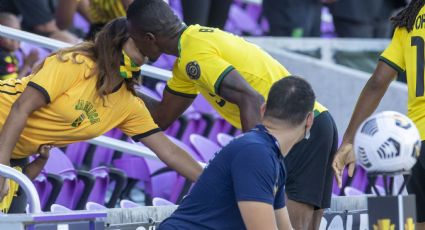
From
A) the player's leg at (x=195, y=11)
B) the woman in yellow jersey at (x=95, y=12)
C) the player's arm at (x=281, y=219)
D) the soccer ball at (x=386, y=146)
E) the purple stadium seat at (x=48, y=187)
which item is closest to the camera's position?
the soccer ball at (x=386, y=146)

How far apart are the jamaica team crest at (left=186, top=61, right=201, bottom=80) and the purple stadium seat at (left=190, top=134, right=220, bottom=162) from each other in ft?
6.99

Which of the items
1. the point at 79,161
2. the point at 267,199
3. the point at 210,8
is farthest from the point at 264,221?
the point at 210,8

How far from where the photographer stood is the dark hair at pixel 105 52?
17.5 ft

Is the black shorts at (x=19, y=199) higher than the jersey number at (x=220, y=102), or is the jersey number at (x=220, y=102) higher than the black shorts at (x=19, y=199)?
the jersey number at (x=220, y=102)

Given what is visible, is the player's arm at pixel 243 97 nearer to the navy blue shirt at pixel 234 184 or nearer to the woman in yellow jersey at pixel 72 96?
the woman in yellow jersey at pixel 72 96

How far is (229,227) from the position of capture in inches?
171

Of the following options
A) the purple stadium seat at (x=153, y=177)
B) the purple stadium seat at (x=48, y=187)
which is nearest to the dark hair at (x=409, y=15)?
the purple stadium seat at (x=48, y=187)

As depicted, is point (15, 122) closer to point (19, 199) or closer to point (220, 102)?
point (19, 199)

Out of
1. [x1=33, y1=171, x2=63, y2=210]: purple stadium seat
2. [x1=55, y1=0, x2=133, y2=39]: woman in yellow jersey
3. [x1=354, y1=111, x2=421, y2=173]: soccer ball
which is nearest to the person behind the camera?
[x1=354, y1=111, x2=421, y2=173]: soccer ball

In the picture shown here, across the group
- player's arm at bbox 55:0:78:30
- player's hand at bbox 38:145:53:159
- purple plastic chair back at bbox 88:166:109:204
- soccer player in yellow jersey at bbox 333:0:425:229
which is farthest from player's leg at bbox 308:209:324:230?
player's arm at bbox 55:0:78:30

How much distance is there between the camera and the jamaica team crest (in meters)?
5.21

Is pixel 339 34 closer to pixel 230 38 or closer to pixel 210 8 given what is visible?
pixel 210 8

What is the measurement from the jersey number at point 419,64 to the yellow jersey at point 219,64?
64cm

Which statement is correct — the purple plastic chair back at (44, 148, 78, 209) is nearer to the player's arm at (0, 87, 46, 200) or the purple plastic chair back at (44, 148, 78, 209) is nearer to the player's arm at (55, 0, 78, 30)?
the player's arm at (0, 87, 46, 200)
